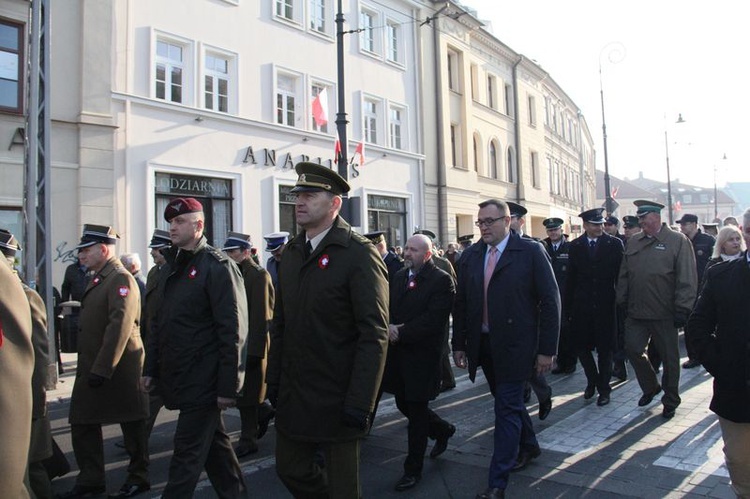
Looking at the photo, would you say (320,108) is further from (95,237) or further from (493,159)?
(493,159)

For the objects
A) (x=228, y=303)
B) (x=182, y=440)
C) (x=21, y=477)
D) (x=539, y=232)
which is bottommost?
(x=182, y=440)

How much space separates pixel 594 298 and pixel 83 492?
5.57 meters

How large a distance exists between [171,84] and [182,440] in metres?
13.4

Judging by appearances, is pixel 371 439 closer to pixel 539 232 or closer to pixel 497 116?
pixel 497 116

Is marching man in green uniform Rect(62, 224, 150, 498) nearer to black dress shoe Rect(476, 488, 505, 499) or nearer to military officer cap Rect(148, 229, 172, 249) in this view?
military officer cap Rect(148, 229, 172, 249)

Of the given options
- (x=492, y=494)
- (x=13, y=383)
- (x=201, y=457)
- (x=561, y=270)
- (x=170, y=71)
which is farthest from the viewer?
(x=170, y=71)

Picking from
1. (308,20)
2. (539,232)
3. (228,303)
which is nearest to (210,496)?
(228,303)

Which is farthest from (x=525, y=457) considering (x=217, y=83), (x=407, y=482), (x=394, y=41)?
(x=394, y=41)

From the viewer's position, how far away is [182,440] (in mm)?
3705

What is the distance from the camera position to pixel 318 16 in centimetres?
1944

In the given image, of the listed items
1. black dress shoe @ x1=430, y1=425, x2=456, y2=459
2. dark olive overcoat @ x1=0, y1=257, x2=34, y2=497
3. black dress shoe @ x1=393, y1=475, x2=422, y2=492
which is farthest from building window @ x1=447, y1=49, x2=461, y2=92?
dark olive overcoat @ x1=0, y1=257, x2=34, y2=497

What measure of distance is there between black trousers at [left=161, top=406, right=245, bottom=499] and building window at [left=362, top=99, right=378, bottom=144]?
17.7 meters

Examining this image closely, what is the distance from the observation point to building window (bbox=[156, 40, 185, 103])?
15.1 m

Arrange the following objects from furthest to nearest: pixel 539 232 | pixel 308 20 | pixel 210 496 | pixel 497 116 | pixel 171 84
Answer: pixel 539 232, pixel 497 116, pixel 308 20, pixel 171 84, pixel 210 496
